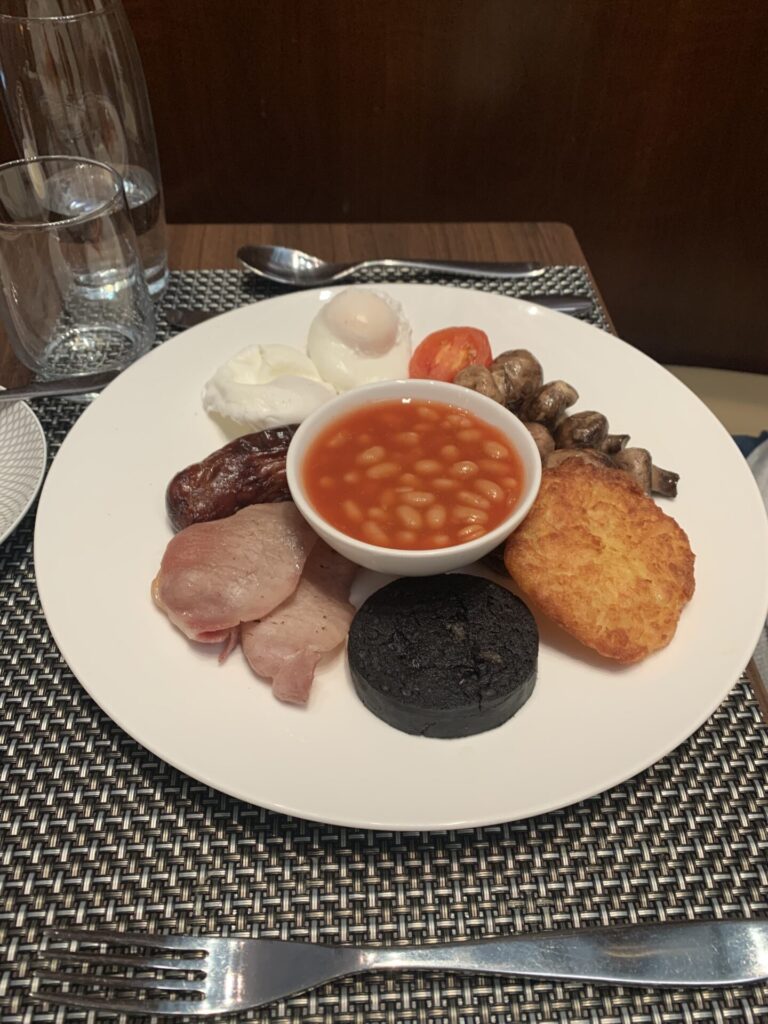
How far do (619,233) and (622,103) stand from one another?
0.60 metres

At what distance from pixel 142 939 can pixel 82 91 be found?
2.37 m

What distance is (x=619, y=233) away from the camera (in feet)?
13.1

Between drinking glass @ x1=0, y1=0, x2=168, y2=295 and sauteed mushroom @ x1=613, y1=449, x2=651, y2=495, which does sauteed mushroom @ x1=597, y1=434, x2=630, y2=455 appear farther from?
drinking glass @ x1=0, y1=0, x2=168, y2=295

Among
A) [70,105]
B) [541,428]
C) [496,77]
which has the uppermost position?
[70,105]

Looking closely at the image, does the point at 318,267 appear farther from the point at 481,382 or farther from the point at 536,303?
the point at 481,382

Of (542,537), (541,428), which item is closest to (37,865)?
(542,537)

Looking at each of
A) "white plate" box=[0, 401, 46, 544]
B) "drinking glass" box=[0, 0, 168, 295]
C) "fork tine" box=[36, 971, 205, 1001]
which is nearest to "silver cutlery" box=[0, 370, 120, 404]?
"white plate" box=[0, 401, 46, 544]

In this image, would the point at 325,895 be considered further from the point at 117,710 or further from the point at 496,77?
the point at 496,77

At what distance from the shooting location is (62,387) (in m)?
2.31

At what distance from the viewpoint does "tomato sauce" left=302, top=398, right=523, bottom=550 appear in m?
1.73

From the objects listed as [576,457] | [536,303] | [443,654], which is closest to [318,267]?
[536,303]

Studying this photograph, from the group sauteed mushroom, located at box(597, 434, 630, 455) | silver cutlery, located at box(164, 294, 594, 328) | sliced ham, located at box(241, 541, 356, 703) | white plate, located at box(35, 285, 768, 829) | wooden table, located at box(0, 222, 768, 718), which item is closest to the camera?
white plate, located at box(35, 285, 768, 829)

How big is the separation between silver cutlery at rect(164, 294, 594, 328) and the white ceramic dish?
774 millimetres

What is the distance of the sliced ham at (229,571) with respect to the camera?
1.67 m
